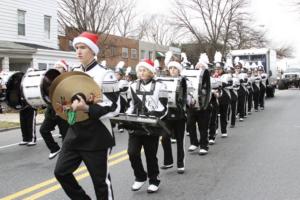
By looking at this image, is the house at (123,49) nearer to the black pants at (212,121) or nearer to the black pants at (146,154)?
the black pants at (212,121)

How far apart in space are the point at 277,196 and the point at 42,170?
3897 mm

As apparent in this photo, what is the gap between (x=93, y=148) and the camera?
14.3ft

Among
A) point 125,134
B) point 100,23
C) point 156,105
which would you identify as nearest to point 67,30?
point 100,23

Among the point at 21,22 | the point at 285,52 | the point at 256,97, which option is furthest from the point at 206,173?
the point at 285,52

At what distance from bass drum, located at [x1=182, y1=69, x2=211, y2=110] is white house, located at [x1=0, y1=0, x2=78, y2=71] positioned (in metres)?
16.1

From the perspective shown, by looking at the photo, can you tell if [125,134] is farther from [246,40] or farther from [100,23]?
[246,40]

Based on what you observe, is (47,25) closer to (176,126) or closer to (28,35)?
(28,35)

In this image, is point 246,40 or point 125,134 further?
point 246,40

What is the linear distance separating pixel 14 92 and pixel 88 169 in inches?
224

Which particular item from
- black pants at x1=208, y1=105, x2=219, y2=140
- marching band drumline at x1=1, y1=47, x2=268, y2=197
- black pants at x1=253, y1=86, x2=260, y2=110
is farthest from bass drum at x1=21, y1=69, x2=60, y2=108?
black pants at x1=253, y1=86, x2=260, y2=110

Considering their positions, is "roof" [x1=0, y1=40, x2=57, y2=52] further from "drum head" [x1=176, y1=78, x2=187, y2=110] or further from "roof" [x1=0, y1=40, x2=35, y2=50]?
"drum head" [x1=176, y1=78, x2=187, y2=110]

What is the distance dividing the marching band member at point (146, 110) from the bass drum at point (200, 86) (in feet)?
6.00

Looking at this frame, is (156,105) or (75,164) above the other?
(156,105)

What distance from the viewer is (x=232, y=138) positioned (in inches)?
447
